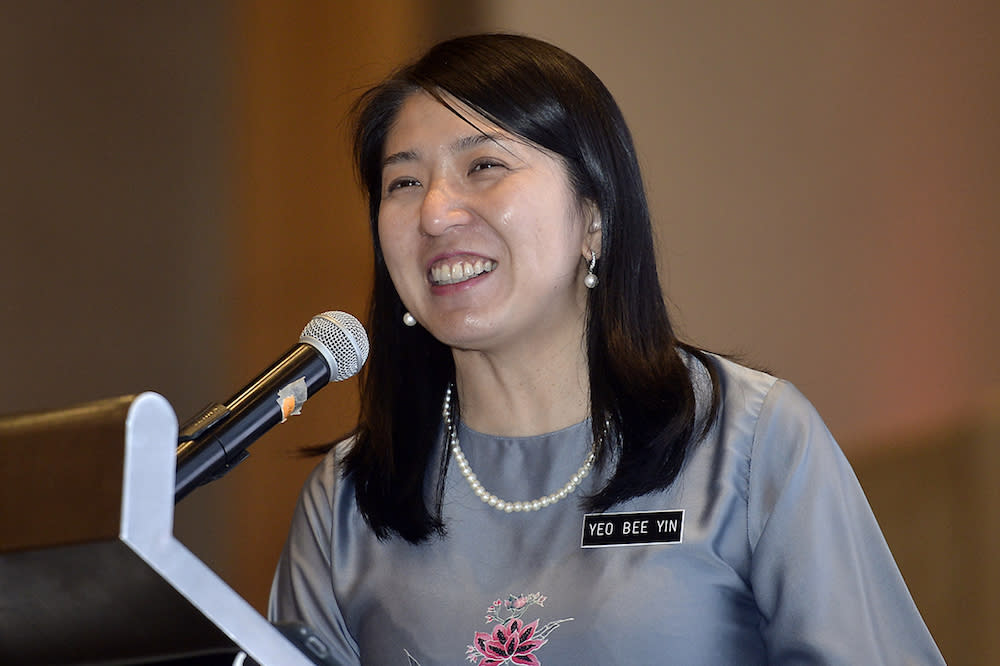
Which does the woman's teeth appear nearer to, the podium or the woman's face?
the woman's face

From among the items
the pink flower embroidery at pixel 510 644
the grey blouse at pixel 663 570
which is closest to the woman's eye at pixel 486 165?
the grey blouse at pixel 663 570

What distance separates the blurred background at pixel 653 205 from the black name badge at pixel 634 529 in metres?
1.43

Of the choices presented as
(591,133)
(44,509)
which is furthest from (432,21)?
(44,509)

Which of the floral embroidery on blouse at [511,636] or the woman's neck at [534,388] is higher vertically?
the woman's neck at [534,388]

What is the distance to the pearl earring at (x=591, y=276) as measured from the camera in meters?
1.82

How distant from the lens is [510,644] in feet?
5.27

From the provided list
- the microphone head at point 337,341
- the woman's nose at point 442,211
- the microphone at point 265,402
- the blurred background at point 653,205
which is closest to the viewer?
the microphone at point 265,402

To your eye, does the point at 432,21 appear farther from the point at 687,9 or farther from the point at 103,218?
the point at 103,218

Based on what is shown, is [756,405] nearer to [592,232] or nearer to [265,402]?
[592,232]

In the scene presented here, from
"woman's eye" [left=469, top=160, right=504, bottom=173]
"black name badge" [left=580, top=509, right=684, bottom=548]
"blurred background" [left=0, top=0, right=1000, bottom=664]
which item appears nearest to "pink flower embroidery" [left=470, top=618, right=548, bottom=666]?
"black name badge" [left=580, top=509, right=684, bottom=548]

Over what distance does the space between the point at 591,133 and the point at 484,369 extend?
38 centimetres

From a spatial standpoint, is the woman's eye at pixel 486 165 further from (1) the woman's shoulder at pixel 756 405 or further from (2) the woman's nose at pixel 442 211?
(1) the woman's shoulder at pixel 756 405

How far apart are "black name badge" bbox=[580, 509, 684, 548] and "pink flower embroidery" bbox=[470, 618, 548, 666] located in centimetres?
14

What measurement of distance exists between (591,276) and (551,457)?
0.90 ft
